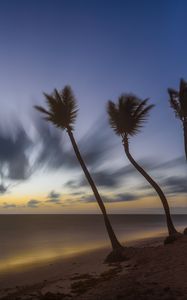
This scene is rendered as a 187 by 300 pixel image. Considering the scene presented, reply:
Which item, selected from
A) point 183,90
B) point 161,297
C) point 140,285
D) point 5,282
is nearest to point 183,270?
point 140,285

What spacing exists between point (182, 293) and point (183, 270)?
3115 mm

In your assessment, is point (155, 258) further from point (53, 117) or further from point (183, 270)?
point (53, 117)

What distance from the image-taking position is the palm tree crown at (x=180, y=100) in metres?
20.9

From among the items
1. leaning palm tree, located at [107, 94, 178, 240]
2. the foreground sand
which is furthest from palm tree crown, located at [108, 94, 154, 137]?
the foreground sand

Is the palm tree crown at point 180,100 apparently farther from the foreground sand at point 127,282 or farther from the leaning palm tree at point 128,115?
the foreground sand at point 127,282

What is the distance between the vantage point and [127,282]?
384 inches

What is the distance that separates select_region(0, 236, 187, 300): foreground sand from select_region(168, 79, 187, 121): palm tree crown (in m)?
7.63

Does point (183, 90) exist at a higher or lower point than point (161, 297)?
higher

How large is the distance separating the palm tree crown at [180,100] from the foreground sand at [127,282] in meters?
7.63

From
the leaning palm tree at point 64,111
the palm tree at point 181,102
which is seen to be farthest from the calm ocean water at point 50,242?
the palm tree at point 181,102

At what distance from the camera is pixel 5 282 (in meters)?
15.5

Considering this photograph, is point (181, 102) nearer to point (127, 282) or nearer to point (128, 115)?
point (128, 115)

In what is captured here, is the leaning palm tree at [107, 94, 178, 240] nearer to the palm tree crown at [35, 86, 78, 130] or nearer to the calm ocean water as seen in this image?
the palm tree crown at [35, 86, 78, 130]

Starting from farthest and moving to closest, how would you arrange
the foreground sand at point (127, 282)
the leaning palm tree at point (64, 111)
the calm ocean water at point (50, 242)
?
the calm ocean water at point (50, 242)
the leaning palm tree at point (64, 111)
the foreground sand at point (127, 282)
